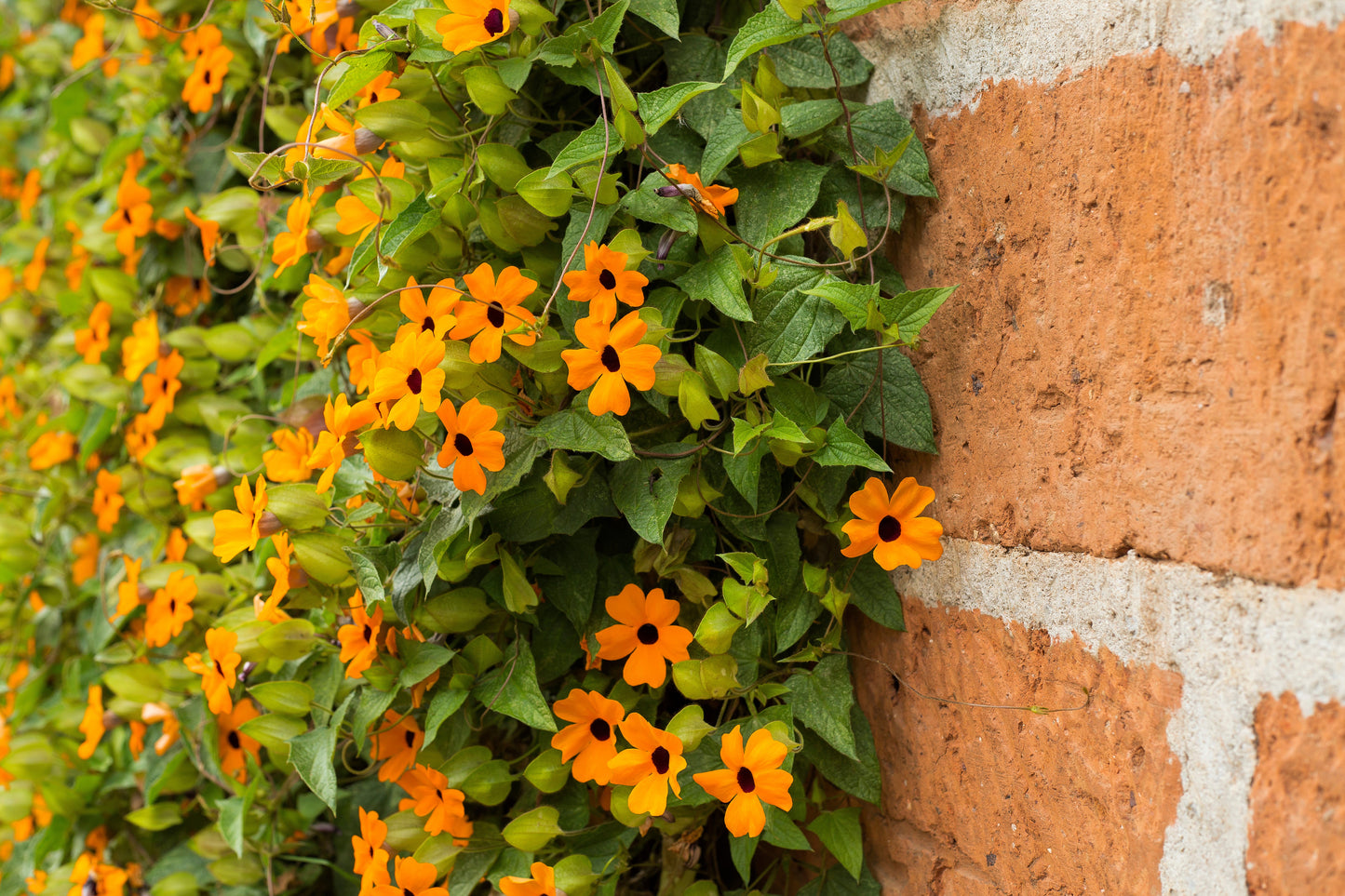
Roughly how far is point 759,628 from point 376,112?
1.62 ft

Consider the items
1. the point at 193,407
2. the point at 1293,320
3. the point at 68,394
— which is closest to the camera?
the point at 1293,320

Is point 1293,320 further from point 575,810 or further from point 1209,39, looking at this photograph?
point 575,810

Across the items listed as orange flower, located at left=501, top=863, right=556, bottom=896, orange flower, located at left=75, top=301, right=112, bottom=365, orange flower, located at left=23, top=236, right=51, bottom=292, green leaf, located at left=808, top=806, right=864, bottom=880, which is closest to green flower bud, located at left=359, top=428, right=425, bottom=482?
orange flower, located at left=501, top=863, right=556, bottom=896

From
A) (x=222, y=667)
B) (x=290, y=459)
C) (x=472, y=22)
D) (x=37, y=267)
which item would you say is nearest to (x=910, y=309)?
(x=472, y=22)

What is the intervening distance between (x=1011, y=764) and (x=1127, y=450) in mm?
223

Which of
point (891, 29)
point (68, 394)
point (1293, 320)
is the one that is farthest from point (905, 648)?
point (68, 394)

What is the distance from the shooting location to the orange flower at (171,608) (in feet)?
3.23

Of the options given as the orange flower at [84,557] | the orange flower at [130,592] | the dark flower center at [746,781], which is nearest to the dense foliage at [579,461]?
the dark flower center at [746,781]

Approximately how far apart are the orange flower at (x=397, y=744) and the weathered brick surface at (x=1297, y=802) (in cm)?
61

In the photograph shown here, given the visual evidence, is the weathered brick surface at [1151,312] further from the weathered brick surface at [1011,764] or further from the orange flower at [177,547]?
the orange flower at [177,547]

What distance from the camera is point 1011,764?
0.60 metres

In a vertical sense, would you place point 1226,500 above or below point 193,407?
above

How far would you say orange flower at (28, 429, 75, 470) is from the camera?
1349 millimetres

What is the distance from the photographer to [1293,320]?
0.44m
